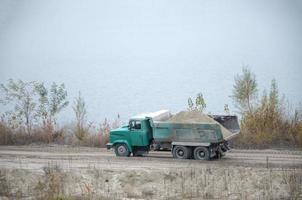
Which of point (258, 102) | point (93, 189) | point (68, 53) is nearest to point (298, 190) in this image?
point (93, 189)

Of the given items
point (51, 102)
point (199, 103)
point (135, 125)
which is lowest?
point (135, 125)

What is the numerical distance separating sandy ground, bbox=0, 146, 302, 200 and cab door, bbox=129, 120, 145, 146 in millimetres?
841

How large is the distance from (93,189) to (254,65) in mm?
61606

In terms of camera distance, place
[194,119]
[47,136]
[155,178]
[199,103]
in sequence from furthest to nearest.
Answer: [47,136]
[199,103]
[194,119]
[155,178]

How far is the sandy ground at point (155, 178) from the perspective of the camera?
18562 millimetres

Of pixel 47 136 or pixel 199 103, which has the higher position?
pixel 199 103

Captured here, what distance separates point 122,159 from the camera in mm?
23047

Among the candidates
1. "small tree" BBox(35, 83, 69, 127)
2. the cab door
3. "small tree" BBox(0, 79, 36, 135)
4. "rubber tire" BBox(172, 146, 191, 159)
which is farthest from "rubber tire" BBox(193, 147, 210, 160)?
"small tree" BBox(0, 79, 36, 135)

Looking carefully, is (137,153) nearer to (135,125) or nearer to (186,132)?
(135,125)

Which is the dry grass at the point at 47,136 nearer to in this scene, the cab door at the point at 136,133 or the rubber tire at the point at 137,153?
the rubber tire at the point at 137,153

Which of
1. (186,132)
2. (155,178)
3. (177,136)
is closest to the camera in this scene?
(155,178)

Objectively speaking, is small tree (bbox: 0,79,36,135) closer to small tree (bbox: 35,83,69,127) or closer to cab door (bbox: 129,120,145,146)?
small tree (bbox: 35,83,69,127)

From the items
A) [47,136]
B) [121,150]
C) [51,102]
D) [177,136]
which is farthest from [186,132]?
[51,102]

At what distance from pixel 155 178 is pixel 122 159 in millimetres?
3473
